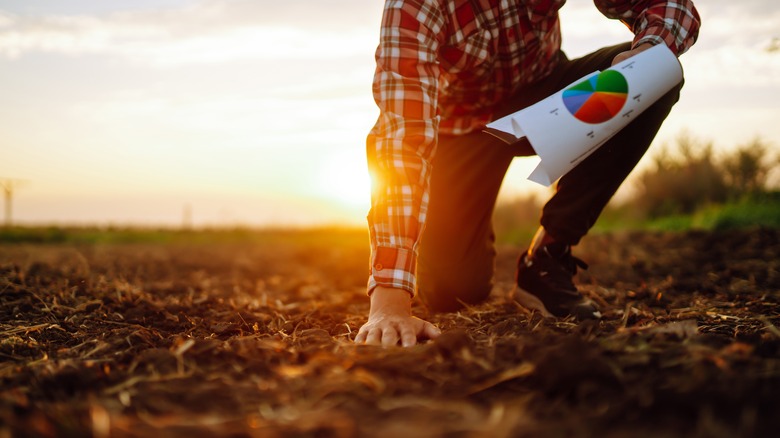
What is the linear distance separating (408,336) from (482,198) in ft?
4.25

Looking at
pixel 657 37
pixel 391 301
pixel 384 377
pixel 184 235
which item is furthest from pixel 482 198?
pixel 184 235

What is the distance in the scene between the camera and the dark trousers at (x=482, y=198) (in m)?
2.65

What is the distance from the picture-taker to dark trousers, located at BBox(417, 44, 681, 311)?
8.68ft

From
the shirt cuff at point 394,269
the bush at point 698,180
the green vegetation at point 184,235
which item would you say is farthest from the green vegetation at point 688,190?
the shirt cuff at point 394,269

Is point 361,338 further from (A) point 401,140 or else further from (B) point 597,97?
(B) point 597,97

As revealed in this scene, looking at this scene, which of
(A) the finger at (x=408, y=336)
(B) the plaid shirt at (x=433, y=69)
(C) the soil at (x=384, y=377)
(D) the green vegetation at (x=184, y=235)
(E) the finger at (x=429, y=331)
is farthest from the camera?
(D) the green vegetation at (x=184, y=235)

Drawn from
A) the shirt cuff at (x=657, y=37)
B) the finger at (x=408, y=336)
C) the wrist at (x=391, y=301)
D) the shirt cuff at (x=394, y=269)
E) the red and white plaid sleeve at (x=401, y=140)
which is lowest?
the finger at (x=408, y=336)

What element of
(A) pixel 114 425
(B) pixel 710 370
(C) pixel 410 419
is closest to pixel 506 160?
(B) pixel 710 370

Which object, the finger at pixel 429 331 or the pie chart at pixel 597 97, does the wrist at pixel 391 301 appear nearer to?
the finger at pixel 429 331

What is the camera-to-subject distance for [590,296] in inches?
128

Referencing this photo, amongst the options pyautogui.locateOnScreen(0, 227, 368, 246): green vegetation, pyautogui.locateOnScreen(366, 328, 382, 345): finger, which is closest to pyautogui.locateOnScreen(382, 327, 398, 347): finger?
pyautogui.locateOnScreen(366, 328, 382, 345): finger

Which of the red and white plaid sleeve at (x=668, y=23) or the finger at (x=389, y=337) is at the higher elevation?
the red and white plaid sleeve at (x=668, y=23)

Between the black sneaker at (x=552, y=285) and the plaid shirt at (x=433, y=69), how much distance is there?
2.50ft

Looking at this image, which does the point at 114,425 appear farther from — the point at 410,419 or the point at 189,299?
the point at 189,299
